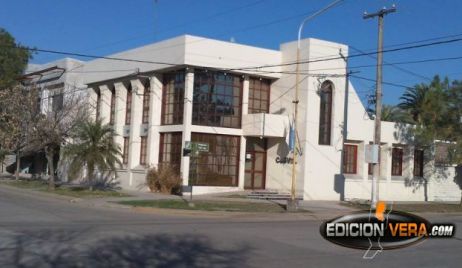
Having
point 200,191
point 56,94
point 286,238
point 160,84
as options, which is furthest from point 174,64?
point 286,238

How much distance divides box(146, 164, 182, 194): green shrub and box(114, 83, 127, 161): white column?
575 centimetres

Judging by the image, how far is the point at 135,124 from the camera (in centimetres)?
3497

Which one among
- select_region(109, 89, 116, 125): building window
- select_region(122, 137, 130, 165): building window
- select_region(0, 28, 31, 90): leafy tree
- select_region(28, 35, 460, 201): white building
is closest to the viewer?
select_region(28, 35, 460, 201): white building

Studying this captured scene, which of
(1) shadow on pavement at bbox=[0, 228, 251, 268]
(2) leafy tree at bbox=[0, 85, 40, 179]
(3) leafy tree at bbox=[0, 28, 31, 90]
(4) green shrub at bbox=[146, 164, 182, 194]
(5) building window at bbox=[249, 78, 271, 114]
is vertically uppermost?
Answer: (3) leafy tree at bbox=[0, 28, 31, 90]

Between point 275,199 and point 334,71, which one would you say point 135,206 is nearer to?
point 275,199

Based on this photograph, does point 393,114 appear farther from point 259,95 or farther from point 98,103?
point 98,103

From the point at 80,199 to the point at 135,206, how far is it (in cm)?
388

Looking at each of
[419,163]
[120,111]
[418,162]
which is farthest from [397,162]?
[120,111]

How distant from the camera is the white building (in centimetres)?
3084

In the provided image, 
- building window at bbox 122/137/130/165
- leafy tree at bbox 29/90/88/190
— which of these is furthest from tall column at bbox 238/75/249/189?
leafy tree at bbox 29/90/88/190

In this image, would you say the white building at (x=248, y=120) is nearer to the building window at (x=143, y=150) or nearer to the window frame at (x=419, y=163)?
the building window at (x=143, y=150)

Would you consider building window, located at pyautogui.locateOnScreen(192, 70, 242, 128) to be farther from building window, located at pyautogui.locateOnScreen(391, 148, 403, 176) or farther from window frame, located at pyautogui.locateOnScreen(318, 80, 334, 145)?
building window, located at pyautogui.locateOnScreen(391, 148, 403, 176)

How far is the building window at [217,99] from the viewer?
31297 mm

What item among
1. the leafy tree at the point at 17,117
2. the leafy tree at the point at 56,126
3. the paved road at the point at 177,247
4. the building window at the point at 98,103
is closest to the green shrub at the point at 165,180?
the leafy tree at the point at 56,126
